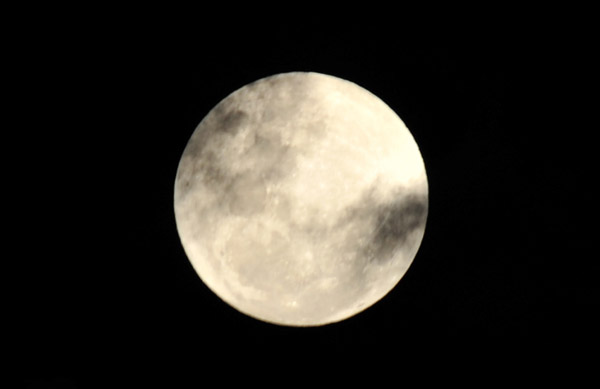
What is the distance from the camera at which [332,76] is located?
4035mm

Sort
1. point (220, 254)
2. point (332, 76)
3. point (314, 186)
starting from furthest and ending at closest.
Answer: point (332, 76), point (220, 254), point (314, 186)

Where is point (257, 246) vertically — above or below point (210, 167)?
below

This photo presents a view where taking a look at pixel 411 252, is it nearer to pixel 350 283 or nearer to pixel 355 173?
pixel 350 283

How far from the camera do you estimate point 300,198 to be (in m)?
3.51

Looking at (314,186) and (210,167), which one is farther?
(210,167)

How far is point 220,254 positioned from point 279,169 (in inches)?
25.6

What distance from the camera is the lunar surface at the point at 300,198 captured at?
11.6ft

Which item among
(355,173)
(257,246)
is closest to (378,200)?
(355,173)

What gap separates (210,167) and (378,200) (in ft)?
3.42

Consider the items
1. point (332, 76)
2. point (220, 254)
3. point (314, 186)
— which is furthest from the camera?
point (332, 76)

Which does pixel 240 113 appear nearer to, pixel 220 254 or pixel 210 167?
pixel 210 167

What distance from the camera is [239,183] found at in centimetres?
361

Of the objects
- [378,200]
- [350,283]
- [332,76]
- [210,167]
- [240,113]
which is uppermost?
[332,76]

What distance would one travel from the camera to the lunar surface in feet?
11.6
